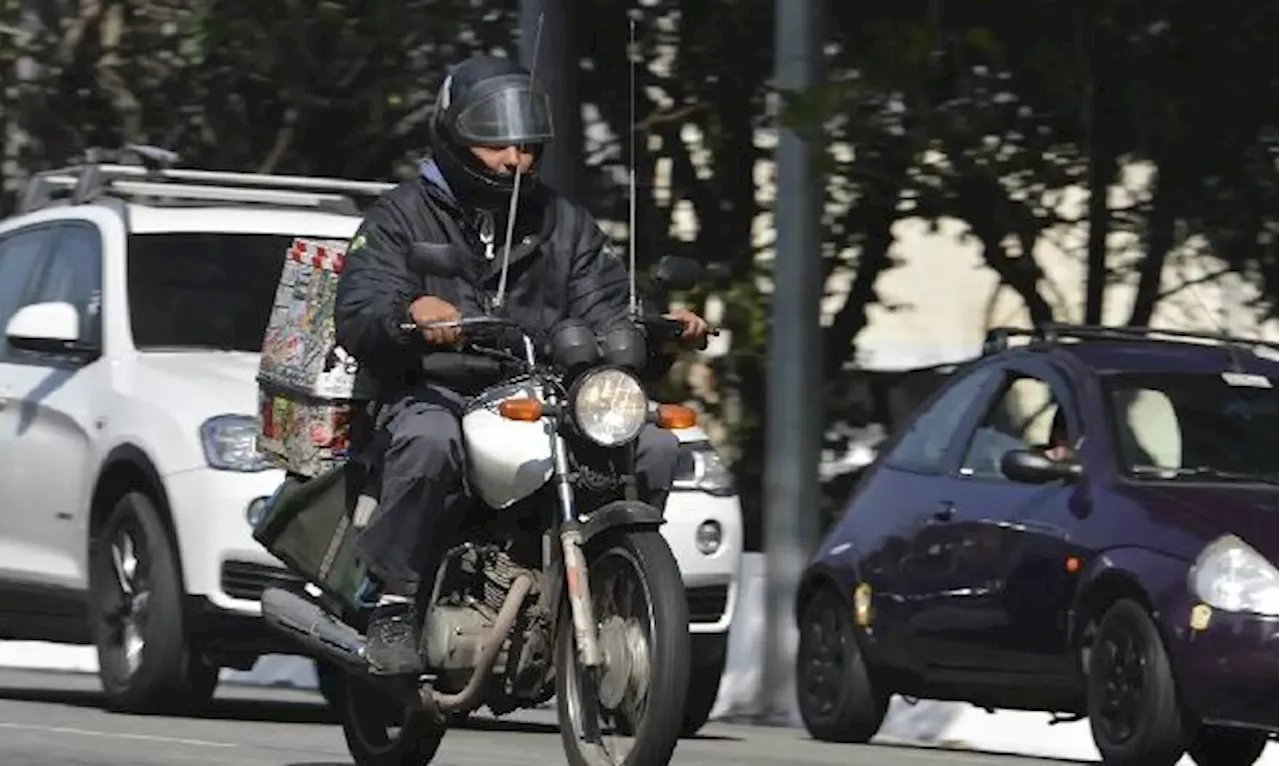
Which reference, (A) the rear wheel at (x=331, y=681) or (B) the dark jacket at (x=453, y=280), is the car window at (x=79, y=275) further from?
(B) the dark jacket at (x=453, y=280)

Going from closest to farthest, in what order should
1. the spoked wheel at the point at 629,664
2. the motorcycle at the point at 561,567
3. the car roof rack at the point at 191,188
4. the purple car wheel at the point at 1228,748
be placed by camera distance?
the spoked wheel at the point at 629,664, the motorcycle at the point at 561,567, the purple car wheel at the point at 1228,748, the car roof rack at the point at 191,188

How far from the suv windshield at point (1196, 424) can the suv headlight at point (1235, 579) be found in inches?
36.9

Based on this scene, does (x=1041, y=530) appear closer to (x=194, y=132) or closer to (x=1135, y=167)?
(x=1135, y=167)

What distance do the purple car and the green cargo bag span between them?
2.91 m

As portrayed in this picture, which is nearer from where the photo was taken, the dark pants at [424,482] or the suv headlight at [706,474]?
the dark pants at [424,482]

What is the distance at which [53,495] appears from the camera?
13.8 meters

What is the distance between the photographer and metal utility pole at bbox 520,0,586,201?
16734 millimetres

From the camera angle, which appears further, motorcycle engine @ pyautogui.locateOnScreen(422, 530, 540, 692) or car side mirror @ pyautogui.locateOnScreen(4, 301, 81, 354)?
car side mirror @ pyautogui.locateOnScreen(4, 301, 81, 354)

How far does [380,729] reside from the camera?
10305mm

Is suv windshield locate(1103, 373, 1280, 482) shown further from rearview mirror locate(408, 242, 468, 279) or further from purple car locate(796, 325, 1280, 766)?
rearview mirror locate(408, 242, 468, 279)

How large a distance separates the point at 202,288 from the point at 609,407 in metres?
5.32

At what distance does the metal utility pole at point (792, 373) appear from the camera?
15562 millimetres

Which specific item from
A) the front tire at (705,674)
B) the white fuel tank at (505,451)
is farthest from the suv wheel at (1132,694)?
the white fuel tank at (505,451)

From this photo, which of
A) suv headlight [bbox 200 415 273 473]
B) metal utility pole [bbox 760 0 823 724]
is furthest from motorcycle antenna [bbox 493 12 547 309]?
metal utility pole [bbox 760 0 823 724]
